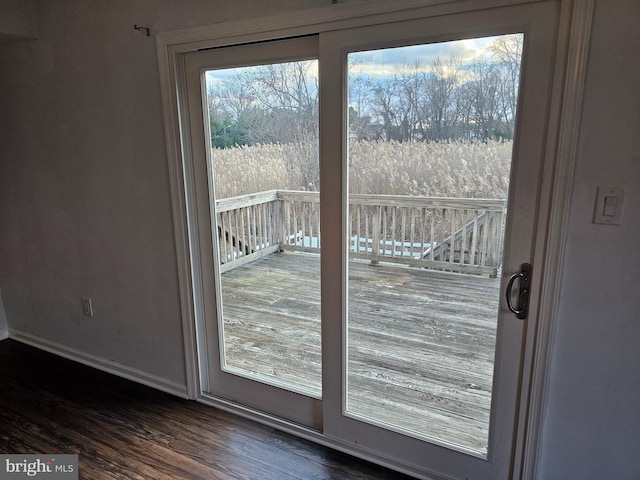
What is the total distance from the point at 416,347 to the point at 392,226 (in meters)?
0.57

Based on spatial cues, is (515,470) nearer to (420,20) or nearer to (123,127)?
(420,20)

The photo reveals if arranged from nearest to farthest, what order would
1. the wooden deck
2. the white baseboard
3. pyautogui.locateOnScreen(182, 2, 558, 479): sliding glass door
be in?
pyautogui.locateOnScreen(182, 2, 558, 479): sliding glass door, the wooden deck, the white baseboard

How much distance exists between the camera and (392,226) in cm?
182

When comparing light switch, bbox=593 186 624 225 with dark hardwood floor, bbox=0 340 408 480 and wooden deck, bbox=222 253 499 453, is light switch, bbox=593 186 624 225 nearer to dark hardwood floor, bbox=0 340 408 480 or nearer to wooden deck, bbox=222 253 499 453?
wooden deck, bbox=222 253 499 453

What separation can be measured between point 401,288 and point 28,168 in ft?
8.38

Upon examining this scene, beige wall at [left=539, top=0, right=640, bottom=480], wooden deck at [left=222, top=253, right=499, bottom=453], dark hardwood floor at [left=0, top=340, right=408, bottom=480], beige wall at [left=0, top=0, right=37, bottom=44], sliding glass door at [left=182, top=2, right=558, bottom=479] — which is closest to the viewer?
beige wall at [left=539, top=0, right=640, bottom=480]

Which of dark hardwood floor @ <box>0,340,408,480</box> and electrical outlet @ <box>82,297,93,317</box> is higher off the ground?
electrical outlet @ <box>82,297,93,317</box>

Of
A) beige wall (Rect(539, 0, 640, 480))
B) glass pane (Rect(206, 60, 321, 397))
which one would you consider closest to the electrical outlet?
glass pane (Rect(206, 60, 321, 397))

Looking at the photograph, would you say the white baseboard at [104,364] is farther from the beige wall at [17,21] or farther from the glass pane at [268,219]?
the beige wall at [17,21]

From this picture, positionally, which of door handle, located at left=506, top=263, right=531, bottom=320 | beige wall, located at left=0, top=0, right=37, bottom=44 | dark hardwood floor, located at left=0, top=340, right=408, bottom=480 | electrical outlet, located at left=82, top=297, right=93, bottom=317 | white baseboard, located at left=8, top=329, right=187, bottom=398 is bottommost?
dark hardwood floor, located at left=0, top=340, right=408, bottom=480

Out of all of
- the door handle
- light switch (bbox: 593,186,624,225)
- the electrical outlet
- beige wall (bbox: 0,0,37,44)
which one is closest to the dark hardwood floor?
the electrical outlet

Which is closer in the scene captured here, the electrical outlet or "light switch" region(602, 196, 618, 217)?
"light switch" region(602, 196, 618, 217)

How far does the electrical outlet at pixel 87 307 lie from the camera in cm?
282

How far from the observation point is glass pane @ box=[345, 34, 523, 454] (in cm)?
156
